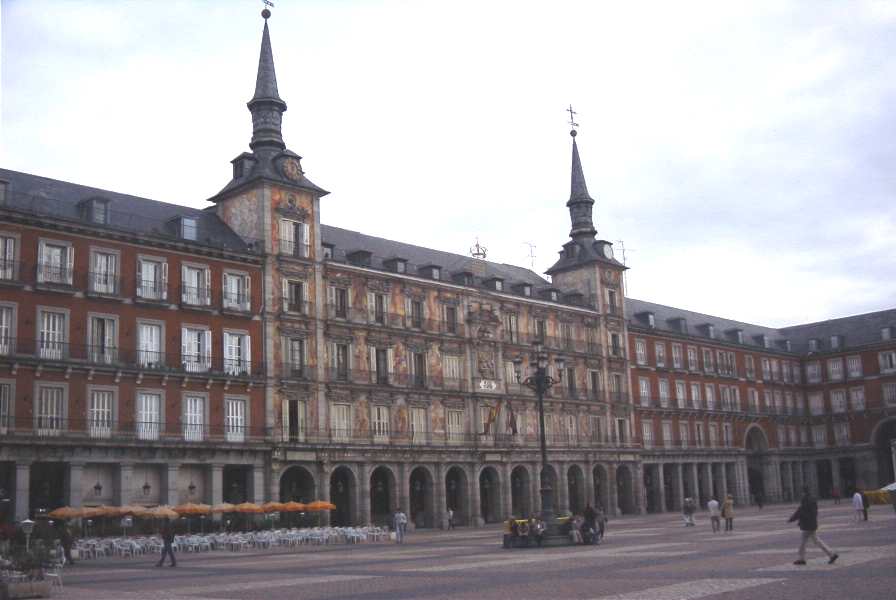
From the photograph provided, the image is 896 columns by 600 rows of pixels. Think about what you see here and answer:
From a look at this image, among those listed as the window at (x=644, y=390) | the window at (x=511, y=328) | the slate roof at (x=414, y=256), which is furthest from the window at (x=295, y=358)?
the window at (x=644, y=390)

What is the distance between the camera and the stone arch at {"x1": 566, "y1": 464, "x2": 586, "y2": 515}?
234 feet

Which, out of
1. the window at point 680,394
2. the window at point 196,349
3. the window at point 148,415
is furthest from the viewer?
the window at point 680,394

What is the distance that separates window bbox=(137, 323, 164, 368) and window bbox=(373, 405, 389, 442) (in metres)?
14.2

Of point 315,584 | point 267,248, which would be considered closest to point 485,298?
point 267,248

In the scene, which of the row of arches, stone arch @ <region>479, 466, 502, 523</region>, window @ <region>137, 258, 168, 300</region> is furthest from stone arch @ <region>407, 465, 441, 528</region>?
window @ <region>137, 258, 168, 300</region>

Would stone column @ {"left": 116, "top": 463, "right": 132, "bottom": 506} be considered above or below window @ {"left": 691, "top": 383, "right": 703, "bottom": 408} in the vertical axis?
below

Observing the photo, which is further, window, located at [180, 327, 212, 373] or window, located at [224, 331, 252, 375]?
window, located at [224, 331, 252, 375]

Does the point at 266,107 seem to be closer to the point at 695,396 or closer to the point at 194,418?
the point at 194,418

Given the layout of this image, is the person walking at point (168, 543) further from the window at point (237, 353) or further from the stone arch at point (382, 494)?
the stone arch at point (382, 494)

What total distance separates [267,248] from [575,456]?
28.8 meters

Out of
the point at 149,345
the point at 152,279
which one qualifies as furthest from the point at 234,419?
the point at 152,279

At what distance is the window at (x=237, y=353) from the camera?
51.3 meters

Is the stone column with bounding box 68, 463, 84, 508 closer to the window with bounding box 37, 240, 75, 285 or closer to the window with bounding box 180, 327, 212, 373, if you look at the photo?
the window with bounding box 180, 327, 212, 373

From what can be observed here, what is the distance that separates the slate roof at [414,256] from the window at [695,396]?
16.7m
